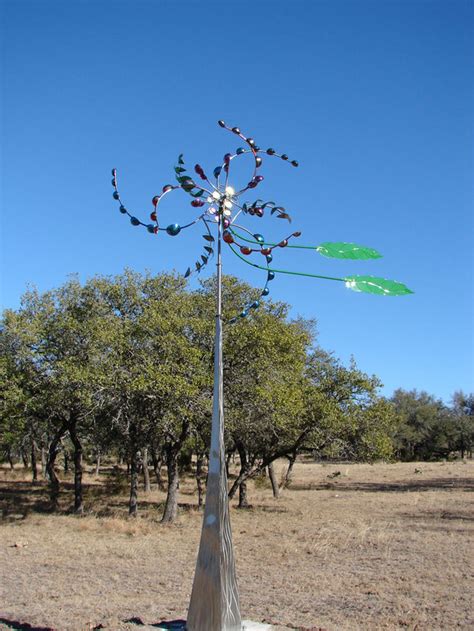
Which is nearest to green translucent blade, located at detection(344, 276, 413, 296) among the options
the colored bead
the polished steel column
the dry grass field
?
the colored bead

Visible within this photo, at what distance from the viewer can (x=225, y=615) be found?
602cm

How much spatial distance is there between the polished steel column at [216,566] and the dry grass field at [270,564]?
1364mm

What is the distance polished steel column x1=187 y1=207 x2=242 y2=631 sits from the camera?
6.06 m

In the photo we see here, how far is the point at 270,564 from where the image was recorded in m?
12.1

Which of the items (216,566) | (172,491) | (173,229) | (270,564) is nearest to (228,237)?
(173,229)

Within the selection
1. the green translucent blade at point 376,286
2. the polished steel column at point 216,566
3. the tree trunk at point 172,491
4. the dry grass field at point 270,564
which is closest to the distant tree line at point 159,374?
the tree trunk at point 172,491

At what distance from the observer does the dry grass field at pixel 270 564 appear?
7961 mm

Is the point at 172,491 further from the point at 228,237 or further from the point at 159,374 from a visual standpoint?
the point at 228,237

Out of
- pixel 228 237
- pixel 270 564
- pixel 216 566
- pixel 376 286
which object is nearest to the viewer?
A: pixel 376 286

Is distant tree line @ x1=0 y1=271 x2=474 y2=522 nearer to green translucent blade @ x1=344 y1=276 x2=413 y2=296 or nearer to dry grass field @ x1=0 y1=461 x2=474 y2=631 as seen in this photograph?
dry grass field @ x1=0 y1=461 x2=474 y2=631

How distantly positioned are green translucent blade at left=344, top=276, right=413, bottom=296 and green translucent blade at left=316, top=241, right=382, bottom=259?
1.08 feet

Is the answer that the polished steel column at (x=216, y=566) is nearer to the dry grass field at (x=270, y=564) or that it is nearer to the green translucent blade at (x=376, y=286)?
the dry grass field at (x=270, y=564)

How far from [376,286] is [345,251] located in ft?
1.95

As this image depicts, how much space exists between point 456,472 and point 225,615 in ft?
124
